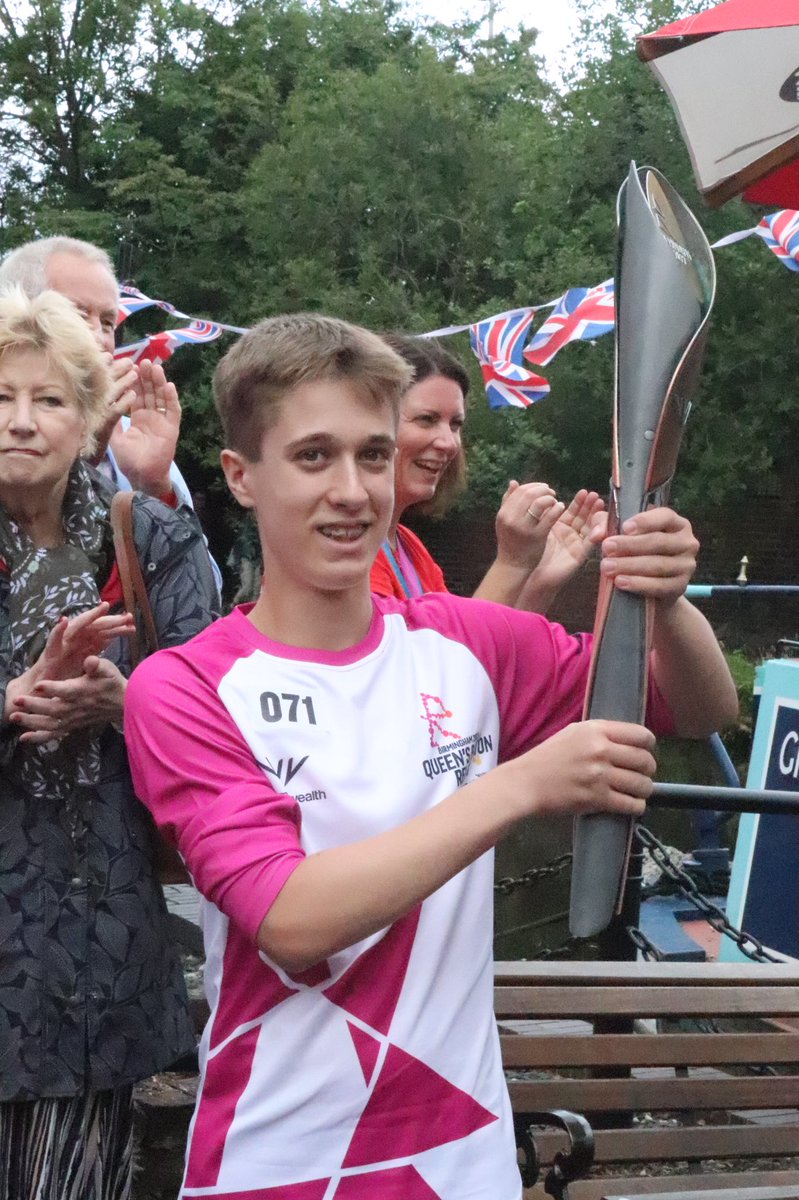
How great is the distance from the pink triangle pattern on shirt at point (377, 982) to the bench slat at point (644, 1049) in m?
0.92

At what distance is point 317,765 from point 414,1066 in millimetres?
340

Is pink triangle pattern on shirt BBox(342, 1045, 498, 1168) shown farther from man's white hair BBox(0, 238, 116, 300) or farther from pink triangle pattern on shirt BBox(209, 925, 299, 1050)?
man's white hair BBox(0, 238, 116, 300)

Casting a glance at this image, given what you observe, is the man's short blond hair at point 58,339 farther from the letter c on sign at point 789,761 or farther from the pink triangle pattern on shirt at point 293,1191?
the letter c on sign at point 789,761

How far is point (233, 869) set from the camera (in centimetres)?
150

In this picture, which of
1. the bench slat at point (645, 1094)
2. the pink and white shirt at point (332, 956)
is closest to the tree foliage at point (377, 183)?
the bench slat at point (645, 1094)

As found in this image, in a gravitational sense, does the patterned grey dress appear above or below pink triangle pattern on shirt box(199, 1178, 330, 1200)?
above

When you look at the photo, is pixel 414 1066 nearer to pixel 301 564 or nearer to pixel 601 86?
pixel 301 564

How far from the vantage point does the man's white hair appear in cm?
316

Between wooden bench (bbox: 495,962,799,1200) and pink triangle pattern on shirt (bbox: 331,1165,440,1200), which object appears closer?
pink triangle pattern on shirt (bbox: 331,1165,440,1200)

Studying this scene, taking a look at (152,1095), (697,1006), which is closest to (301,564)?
(697,1006)

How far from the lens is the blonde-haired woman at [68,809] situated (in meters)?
2.10

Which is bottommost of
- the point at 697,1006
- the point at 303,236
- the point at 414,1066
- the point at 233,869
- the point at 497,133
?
the point at 697,1006

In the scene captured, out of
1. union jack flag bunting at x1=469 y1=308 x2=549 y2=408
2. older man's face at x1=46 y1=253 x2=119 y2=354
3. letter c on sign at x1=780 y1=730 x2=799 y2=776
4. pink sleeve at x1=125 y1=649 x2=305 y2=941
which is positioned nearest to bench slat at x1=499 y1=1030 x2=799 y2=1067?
pink sleeve at x1=125 y1=649 x2=305 y2=941

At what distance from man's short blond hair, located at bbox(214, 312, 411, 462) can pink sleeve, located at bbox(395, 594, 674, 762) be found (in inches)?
11.0
